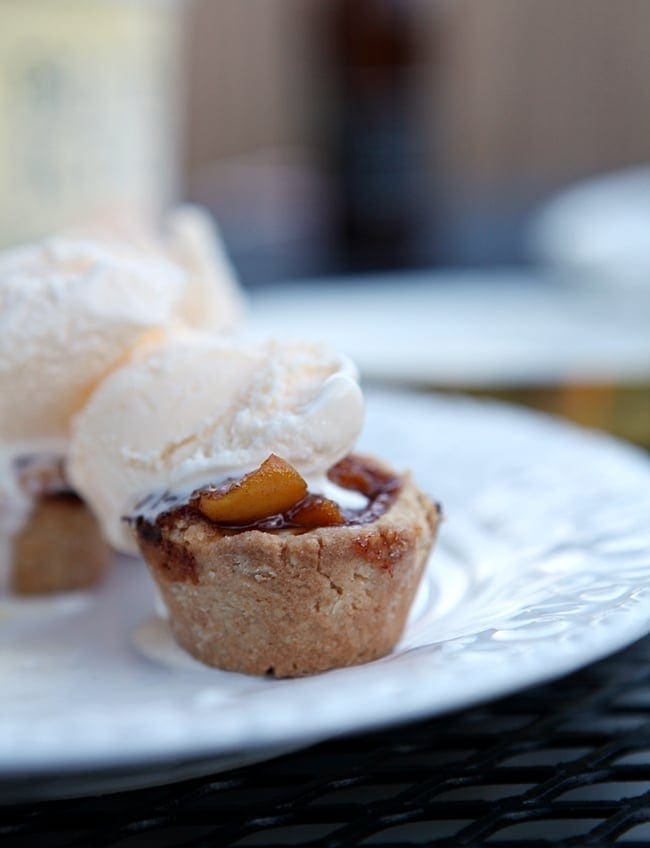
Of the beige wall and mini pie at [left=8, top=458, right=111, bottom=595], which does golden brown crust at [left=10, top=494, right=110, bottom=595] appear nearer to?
mini pie at [left=8, top=458, right=111, bottom=595]

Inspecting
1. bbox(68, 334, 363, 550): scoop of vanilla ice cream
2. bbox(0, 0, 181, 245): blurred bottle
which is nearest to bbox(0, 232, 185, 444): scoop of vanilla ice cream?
bbox(68, 334, 363, 550): scoop of vanilla ice cream

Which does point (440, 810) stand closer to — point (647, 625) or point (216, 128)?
point (647, 625)

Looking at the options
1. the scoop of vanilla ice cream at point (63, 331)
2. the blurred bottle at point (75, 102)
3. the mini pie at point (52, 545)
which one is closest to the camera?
the scoop of vanilla ice cream at point (63, 331)

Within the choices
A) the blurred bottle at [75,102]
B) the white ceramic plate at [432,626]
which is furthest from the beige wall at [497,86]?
the white ceramic plate at [432,626]

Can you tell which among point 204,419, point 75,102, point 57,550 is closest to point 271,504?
point 204,419

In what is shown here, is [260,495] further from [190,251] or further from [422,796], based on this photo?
[190,251]

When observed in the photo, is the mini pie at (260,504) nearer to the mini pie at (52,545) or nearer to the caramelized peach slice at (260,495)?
the caramelized peach slice at (260,495)

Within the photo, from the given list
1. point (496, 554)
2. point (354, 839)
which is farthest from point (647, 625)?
point (496, 554)
